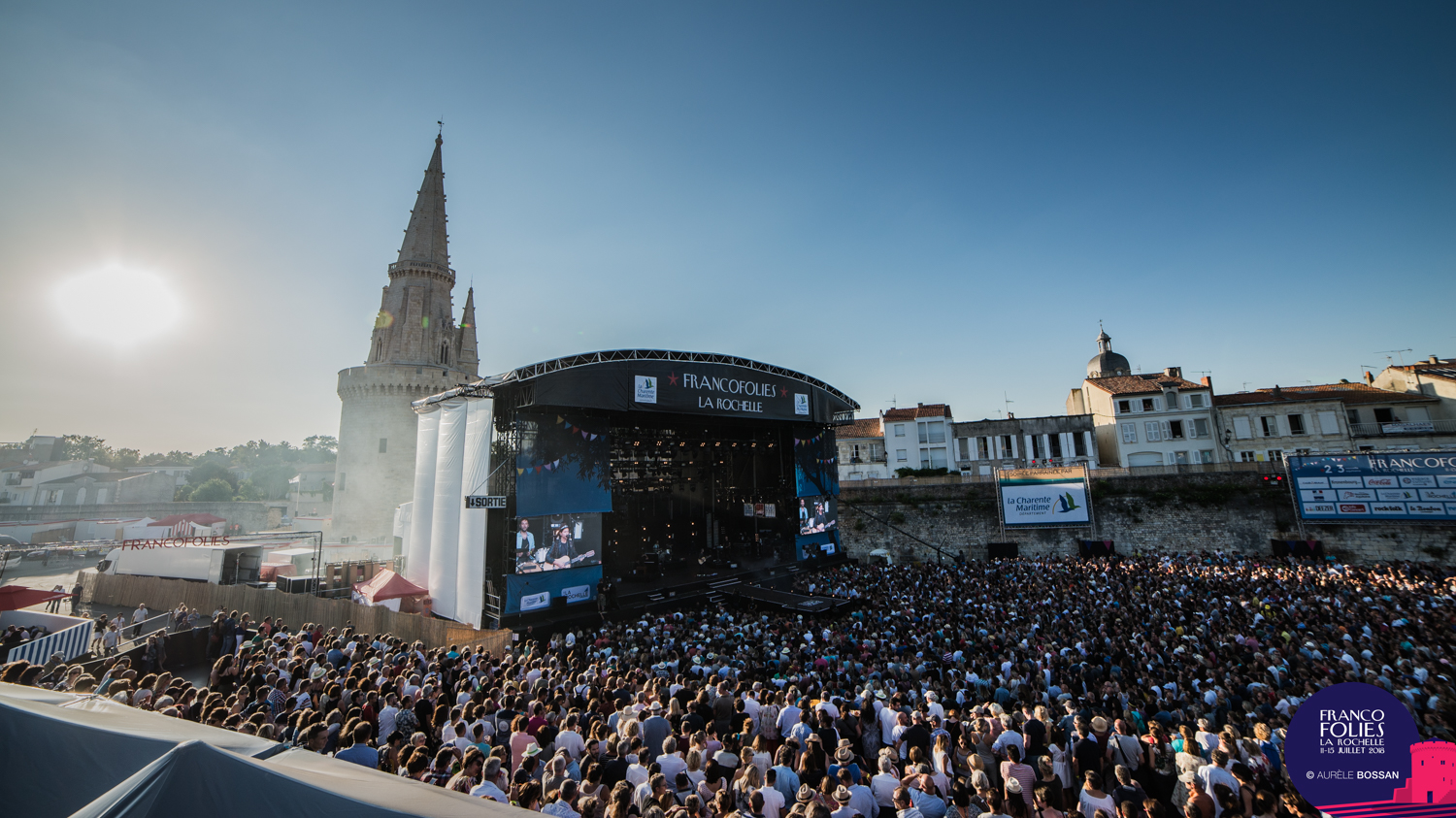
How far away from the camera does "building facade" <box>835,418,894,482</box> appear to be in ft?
130

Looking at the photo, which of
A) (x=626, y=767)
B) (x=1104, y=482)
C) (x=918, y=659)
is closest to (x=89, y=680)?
(x=626, y=767)

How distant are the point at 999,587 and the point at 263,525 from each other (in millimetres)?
64117

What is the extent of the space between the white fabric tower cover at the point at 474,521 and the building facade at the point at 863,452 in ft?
91.0

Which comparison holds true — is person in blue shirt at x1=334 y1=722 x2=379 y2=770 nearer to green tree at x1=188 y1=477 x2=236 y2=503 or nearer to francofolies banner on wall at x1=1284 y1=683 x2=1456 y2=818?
francofolies banner on wall at x1=1284 y1=683 x2=1456 y2=818

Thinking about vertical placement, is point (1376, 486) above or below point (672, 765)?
above

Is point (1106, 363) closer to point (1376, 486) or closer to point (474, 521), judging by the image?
point (1376, 486)

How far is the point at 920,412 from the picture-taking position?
3869 cm

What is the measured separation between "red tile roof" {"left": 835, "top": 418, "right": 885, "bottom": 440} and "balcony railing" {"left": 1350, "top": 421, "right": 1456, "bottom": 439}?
83.1ft

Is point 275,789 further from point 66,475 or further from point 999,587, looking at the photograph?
point 66,475

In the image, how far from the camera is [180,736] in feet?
9.76

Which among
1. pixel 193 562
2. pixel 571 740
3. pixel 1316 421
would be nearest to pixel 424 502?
pixel 193 562

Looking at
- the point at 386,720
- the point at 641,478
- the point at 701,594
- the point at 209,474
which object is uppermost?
the point at 209,474

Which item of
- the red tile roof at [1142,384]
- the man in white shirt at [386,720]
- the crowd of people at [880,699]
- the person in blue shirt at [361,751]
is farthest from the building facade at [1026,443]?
the person in blue shirt at [361,751]

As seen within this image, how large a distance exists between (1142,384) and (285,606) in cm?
4334
